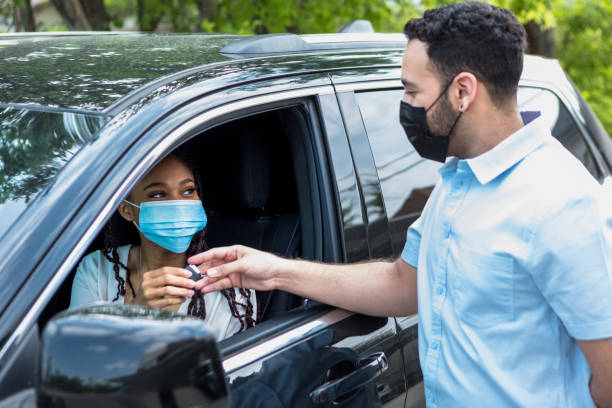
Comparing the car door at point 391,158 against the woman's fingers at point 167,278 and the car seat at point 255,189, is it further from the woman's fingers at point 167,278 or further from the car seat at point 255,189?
the woman's fingers at point 167,278

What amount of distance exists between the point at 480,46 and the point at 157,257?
126 cm

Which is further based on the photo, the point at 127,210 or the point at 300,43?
the point at 300,43

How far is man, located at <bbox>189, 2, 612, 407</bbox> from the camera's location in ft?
5.31

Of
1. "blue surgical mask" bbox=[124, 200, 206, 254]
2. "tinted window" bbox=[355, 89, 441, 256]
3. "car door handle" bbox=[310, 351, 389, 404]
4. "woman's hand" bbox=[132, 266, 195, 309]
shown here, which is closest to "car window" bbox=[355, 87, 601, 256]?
"tinted window" bbox=[355, 89, 441, 256]

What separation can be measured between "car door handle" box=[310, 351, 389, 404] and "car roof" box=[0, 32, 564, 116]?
88 centimetres

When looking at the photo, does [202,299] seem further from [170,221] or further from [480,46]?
[480,46]

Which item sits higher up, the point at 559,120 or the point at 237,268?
the point at 559,120

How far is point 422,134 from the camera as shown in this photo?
6.63ft

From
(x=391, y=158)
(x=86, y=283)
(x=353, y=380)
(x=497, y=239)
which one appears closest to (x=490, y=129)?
(x=497, y=239)

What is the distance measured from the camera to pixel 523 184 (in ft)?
5.63

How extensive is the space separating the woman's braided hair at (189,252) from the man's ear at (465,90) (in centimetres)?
91

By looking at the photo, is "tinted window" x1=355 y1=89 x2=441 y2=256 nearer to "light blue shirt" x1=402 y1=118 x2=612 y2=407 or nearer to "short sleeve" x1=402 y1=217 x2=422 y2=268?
"short sleeve" x1=402 y1=217 x2=422 y2=268

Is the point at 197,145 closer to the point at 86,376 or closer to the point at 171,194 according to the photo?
the point at 171,194

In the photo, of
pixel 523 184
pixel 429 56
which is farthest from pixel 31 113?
pixel 523 184
